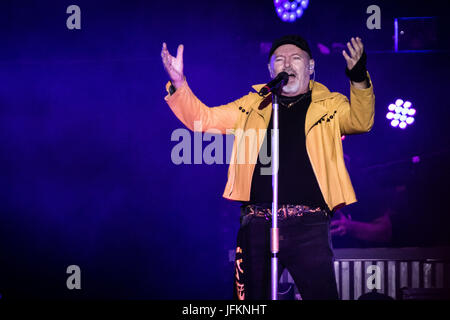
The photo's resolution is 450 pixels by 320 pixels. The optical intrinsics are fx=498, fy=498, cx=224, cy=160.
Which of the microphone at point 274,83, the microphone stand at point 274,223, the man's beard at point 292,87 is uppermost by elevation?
the man's beard at point 292,87

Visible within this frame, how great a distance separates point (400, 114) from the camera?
522 cm

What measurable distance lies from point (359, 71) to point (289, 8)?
248 centimetres

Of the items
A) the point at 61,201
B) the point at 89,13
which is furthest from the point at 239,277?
the point at 89,13

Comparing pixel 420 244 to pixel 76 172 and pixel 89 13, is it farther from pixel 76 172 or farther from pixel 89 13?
pixel 89 13

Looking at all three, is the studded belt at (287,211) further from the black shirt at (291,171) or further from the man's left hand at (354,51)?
the man's left hand at (354,51)

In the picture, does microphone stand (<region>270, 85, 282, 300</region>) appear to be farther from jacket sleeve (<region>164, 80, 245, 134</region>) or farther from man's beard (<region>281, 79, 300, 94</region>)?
jacket sleeve (<region>164, 80, 245, 134</region>)

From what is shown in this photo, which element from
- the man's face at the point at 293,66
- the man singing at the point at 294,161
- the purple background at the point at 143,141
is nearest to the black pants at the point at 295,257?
the man singing at the point at 294,161

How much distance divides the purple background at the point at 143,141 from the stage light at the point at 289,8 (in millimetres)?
170

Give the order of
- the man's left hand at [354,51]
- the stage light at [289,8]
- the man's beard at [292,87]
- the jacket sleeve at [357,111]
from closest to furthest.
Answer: the man's left hand at [354,51]
the jacket sleeve at [357,111]
the man's beard at [292,87]
the stage light at [289,8]

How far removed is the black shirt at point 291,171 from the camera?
2850 mm

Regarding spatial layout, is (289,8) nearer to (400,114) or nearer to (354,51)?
(400,114)

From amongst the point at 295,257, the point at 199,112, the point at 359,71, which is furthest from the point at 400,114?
the point at 295,257

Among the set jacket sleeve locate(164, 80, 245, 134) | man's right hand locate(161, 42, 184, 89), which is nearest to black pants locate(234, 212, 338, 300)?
jacket sleeve locate(164, 80, 245, 134)

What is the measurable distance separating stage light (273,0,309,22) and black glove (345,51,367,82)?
2431mm
